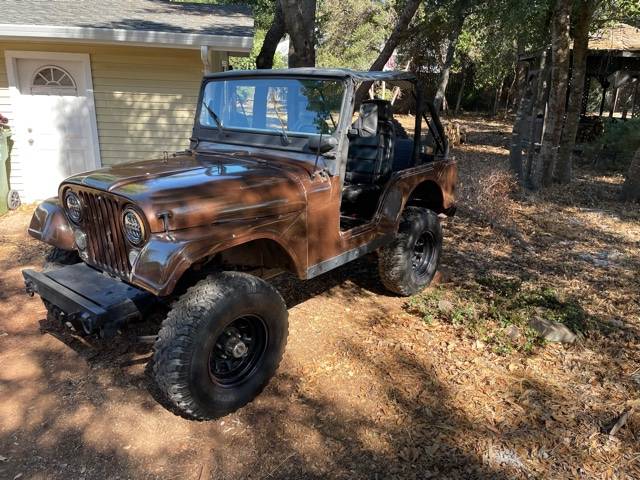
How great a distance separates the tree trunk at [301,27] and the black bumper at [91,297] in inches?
219

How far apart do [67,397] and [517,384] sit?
9.98ft

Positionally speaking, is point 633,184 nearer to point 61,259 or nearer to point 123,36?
point 123,36

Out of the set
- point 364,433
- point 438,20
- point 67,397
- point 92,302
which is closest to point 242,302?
point 92,302

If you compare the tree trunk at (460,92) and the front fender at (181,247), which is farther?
the tree trunk at (460,92)

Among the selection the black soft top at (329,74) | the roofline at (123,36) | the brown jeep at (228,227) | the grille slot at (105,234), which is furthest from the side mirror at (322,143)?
the roofline at (123,36)

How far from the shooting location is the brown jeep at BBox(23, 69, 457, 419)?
271cm

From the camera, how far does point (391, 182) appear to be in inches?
162

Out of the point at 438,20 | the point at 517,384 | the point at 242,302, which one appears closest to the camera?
the point at 242,302

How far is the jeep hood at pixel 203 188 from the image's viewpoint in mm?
2688

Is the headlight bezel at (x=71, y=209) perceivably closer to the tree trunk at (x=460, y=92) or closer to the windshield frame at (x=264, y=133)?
the windshield frame at (x=264, y=133)

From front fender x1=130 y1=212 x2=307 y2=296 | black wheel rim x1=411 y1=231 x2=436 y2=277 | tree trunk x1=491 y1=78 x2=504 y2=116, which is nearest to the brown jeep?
front fender x1=130 y1=212 x2=307 y2=296

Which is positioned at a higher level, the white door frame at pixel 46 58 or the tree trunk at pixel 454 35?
the tree trunk at pixel 454 35

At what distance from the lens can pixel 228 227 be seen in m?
2.84

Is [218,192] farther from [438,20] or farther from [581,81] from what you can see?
[438,20]
